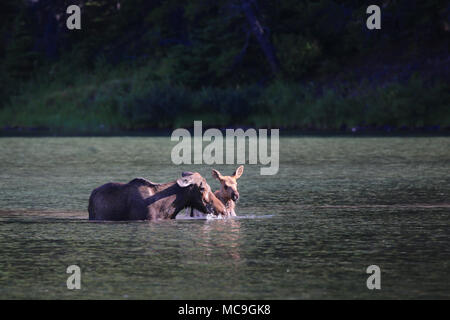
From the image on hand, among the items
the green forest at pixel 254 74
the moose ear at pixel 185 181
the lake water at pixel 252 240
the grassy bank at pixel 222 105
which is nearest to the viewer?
the lake water at pixel 252 240

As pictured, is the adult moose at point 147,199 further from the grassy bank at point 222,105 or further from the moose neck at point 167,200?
the grassy bank at point 222,105

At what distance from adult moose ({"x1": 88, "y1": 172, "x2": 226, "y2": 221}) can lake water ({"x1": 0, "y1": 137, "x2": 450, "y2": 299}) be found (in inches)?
13.1

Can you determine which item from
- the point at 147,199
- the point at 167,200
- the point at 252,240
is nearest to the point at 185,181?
the point at 167,200

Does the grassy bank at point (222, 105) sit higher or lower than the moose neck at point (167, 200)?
higher

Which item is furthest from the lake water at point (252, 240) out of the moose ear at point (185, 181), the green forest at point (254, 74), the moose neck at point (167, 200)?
the green forest at point (254, 74)

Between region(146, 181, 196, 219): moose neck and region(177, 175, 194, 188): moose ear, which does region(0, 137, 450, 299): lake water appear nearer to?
region(146, 181, 196, 219): moose neck

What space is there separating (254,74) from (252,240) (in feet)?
Result: 170

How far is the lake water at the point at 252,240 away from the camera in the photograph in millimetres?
13391

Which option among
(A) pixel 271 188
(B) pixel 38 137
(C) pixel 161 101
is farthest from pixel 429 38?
(A) pixel 271 188

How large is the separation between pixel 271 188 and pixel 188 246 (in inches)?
403

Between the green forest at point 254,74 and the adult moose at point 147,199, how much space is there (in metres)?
36.5

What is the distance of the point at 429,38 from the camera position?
2557 inches

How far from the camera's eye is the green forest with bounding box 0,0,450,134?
2309 inches

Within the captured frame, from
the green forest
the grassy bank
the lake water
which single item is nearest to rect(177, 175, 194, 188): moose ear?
the lake water
